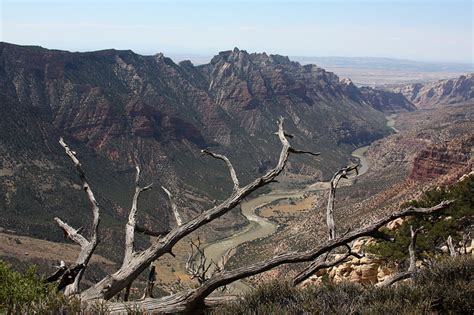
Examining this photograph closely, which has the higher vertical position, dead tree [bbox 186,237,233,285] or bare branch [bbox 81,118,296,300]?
bare branch [bbox 81,118,296,300]

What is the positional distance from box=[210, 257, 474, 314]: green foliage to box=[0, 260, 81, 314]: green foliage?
2.72 m

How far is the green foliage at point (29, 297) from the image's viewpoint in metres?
8.44

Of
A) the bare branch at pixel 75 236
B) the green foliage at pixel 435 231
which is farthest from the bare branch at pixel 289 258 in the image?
the green foliage at pixel 435 231

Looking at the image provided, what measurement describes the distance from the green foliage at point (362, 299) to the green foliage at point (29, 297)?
8.93 ft

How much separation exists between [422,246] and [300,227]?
2398 inches

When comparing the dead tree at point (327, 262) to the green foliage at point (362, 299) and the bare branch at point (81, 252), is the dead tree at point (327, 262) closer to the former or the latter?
the green foliage at point (362, 299)

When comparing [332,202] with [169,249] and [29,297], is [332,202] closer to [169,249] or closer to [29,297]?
[169,249]

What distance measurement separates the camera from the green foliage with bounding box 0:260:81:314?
27.7 ft

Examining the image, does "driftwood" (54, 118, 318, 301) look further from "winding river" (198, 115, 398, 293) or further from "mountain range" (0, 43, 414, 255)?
"mountain range" (0, 43, 414, 255)

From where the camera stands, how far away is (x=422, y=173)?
89.0 metres

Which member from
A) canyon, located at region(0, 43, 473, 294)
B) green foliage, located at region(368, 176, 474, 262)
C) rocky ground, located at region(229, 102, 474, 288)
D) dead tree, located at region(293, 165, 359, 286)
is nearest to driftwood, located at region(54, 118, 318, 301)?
dead tree, located at region(293, 165, 359, 286)

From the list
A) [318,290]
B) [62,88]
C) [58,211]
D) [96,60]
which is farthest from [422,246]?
[96,60]

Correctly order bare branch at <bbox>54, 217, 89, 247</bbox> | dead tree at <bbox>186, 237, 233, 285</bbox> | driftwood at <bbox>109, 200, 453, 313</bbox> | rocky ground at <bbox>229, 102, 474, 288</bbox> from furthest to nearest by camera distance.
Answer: rocky ground at <bbox>229, 102, 474, 288</bbox>
bare branch at <bbox>54, 217, 89, 247</bbox>
dead tree at <bbox>186, 237, 233, 285</bbox>
driftwood at <bbox>109, 200, 453, 313</bbox>

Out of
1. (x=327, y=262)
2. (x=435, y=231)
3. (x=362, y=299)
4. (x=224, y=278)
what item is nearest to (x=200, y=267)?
(x=224, y=278)
